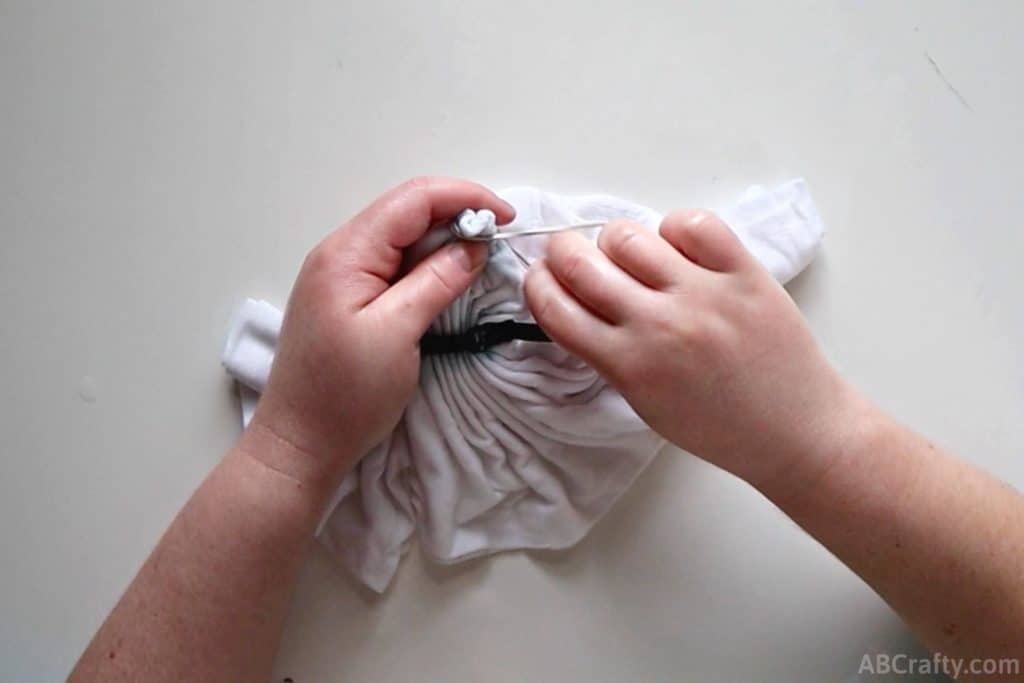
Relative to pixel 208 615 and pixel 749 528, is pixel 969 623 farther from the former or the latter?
pixel 208 615

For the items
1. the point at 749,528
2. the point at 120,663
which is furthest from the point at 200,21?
the point at 749,528

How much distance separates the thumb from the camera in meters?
0.66

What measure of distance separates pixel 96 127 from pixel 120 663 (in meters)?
0.48

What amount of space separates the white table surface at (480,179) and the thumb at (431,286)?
5.1 inches

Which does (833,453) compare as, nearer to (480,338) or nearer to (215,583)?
(480,338)

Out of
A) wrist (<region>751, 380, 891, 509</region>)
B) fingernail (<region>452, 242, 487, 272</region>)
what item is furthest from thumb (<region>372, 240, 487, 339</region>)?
wrist (<region>751, 380, 891, 509</region>)

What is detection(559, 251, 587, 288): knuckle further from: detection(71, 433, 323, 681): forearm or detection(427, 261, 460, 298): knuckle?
detection(71, 433, 323, 681): forearm

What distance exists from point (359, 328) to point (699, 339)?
0.86 ft

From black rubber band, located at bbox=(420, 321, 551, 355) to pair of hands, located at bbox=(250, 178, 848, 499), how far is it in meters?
0.04

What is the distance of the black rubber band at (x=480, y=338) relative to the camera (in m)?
0.71

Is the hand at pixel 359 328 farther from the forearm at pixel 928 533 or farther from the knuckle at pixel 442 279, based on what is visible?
the forearm at pixel 928 533

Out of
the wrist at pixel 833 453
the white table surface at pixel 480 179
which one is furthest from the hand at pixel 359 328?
the wrist at pixel 833 453

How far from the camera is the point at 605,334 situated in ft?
2.15

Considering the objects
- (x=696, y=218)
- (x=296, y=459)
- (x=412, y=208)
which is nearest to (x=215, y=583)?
(x=296, y=459)
